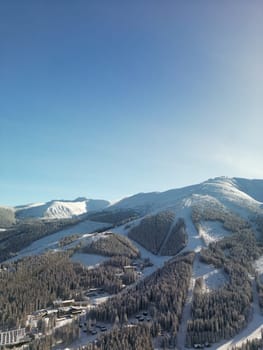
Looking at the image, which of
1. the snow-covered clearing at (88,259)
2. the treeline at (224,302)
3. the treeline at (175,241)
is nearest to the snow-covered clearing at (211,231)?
the treeline at (175,241)

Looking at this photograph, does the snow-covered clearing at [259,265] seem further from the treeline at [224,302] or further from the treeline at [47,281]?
the treeline at [47,281]

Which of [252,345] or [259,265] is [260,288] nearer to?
[259,265]

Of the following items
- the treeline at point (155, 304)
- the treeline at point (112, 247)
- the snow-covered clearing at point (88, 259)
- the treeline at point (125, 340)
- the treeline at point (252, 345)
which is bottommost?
the treeline at point (252, 345)

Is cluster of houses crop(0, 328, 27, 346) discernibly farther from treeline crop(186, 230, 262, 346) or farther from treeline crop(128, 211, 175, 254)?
treeline crop(128, 211, 175, 254)

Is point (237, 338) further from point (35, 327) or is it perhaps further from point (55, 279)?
point (55, 279)

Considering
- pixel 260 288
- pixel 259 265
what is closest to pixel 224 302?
pixel 260 288

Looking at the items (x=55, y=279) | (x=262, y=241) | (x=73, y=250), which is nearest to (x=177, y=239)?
(x=262, y=241)
